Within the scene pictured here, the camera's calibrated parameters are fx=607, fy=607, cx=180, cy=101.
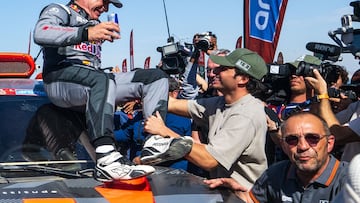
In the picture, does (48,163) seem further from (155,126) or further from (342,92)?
(342,92)

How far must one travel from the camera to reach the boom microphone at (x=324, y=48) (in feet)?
14.4

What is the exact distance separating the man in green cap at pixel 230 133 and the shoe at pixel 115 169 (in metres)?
0.18

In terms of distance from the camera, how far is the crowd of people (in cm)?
316

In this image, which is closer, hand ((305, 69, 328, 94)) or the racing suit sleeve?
the racing suit sleeve

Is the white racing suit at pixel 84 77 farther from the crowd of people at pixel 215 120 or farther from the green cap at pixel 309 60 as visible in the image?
the green cap at pixel 309 60

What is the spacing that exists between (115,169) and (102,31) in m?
0.84

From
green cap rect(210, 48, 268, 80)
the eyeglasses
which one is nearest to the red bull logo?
green cap rect(210, 48, 268, 80)

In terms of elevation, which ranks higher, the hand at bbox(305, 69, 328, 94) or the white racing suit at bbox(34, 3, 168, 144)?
the white racing suit at bbox(34, 3, 168, 144)

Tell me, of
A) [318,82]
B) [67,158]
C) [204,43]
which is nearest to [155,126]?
[67,158]

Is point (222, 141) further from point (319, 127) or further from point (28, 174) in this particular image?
point (28, 174)

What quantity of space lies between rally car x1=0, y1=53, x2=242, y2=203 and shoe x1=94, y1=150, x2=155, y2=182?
1.6 inches

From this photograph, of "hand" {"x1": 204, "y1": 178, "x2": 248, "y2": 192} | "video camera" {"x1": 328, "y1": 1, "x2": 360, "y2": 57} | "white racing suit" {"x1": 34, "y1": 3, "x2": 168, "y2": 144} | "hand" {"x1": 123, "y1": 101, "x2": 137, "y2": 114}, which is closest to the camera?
"hand" {"x1": 204, "y1": 178, "x2": 248, "y2": 192}

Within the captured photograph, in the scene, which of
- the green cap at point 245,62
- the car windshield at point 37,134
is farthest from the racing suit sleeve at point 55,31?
the green cap at point 245,62

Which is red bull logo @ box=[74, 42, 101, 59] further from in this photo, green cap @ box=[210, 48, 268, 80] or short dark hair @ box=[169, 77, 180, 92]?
short dark hair @ box=[169, 77, 180, 92]
